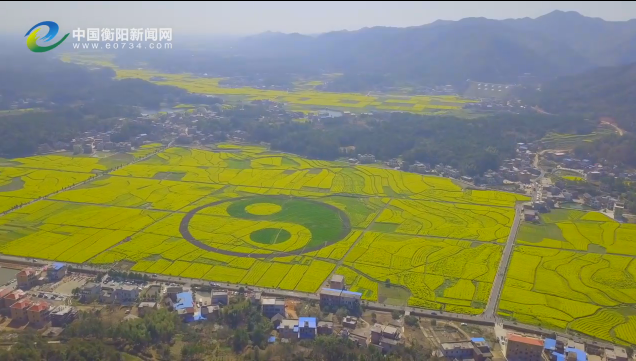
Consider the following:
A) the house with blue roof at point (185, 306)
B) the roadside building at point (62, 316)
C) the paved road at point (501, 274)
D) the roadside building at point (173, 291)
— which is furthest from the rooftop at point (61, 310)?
the paved road at point (501, 274)

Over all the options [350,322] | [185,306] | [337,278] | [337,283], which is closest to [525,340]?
[350,322]

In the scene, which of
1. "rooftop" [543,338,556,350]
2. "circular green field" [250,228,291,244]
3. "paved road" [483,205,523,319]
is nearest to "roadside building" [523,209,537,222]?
"paved road" [483,205,523,319]

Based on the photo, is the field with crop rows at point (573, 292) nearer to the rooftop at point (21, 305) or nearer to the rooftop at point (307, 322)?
the rooftop at point (307, 322)

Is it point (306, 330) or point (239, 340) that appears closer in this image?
point (239, 340)

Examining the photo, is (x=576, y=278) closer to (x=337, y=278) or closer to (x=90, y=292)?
(x=337, y=278)

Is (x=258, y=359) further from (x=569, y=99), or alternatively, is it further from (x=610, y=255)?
(x=569, y=99)

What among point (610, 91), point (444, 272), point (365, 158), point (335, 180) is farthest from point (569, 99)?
point (444, 272)
